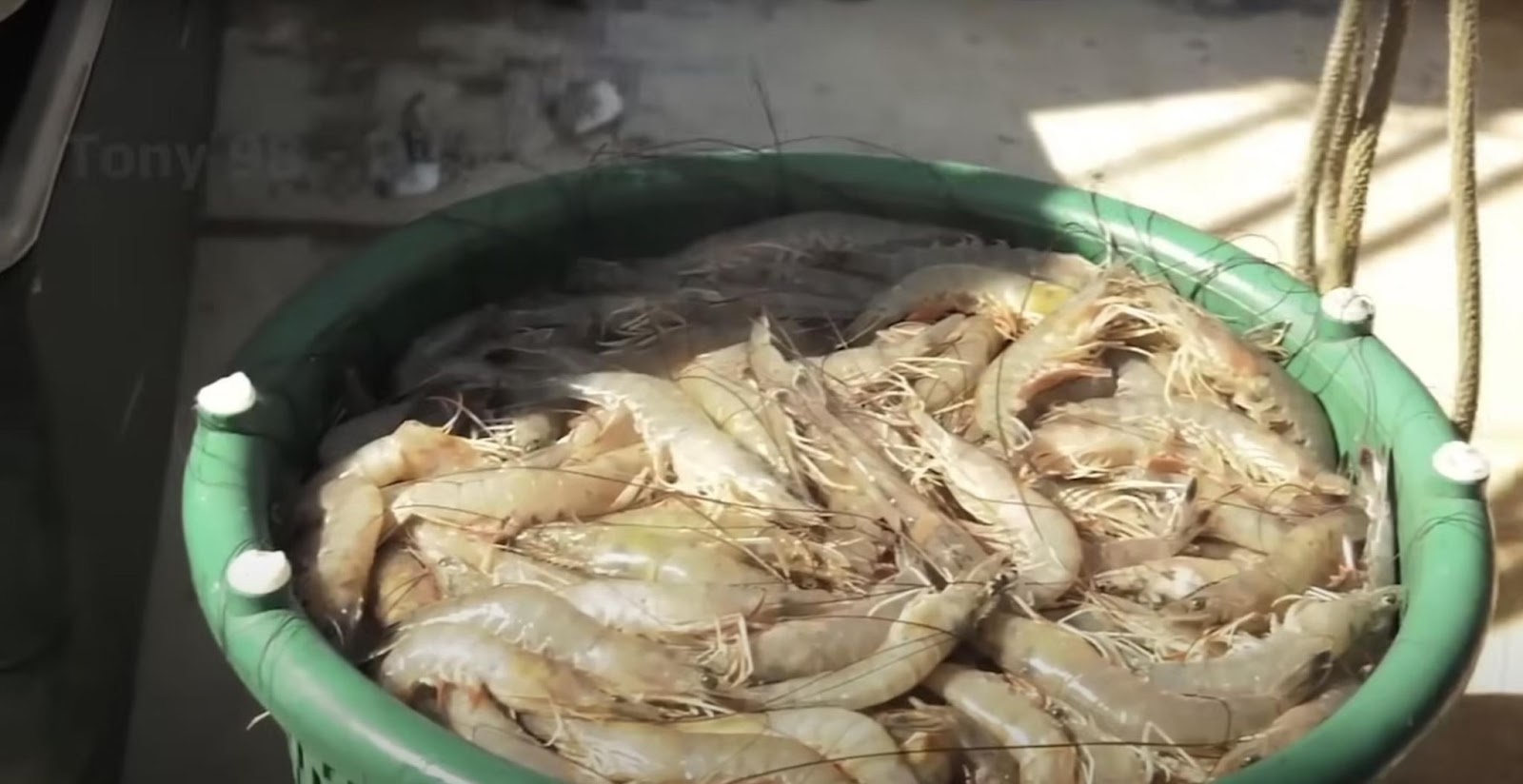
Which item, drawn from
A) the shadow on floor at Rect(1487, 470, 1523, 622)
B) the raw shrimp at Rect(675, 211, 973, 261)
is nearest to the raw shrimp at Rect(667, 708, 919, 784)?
the raw shrimp at Rect(675, 211, 973, 261)

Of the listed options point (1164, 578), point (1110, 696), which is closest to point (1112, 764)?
point (1110, 696)

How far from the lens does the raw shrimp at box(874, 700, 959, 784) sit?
77 centimetres

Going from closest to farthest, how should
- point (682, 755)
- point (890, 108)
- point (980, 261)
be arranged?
point (682, 755), point (980, 261), point (890, 108)

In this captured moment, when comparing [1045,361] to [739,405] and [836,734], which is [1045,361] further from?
[836,734]

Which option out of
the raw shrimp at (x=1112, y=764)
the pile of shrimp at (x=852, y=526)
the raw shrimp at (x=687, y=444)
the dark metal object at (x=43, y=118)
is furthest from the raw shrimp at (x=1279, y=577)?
the dark metal object at (x=43, y=118)

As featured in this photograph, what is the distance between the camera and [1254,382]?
988 millimetres

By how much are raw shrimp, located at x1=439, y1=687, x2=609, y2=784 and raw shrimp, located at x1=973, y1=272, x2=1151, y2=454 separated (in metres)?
0.34

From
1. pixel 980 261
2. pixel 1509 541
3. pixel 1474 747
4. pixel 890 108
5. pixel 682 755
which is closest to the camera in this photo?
pixel 682 755

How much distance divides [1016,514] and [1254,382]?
18cm

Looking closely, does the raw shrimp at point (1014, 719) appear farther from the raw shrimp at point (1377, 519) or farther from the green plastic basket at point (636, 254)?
the raw shrimp at point (1377, 519)

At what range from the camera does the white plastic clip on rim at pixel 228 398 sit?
0.85m

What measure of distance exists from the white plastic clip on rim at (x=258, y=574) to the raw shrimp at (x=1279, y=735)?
0.44 m

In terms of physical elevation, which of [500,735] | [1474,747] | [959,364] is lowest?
[1474,747]

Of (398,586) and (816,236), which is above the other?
(816,236)
